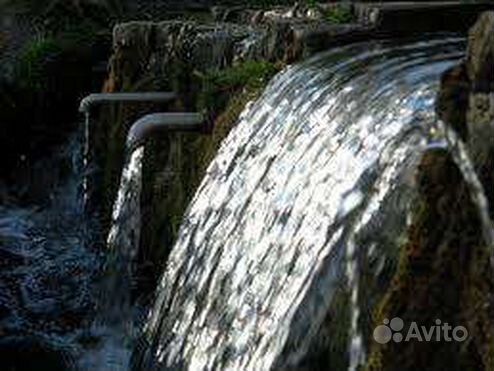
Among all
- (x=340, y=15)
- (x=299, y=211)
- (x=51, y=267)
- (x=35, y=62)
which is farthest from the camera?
(x=35, y=62)

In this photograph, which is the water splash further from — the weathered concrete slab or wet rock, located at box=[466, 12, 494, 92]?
the weathered concrete slab

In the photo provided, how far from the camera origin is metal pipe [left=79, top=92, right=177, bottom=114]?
868cm

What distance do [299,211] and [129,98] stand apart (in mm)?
4579

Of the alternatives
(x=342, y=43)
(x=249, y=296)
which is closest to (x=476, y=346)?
(x=249, y=296)

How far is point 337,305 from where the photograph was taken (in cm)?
383

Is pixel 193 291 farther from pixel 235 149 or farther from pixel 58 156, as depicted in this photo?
pixel 58 156

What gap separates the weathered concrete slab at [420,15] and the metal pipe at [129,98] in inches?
92.1

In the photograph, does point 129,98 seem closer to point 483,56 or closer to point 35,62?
point 35,62

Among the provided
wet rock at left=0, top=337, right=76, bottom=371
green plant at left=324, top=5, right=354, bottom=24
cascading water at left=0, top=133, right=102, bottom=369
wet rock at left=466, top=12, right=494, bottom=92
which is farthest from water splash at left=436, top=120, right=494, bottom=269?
cascading water at left=0, top=133, right=102, bottom=369

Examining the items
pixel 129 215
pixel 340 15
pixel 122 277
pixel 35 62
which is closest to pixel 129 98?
pixel 129 215

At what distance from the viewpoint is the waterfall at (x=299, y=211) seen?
3861mm

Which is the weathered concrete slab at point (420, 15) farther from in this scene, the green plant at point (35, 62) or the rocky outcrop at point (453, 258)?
the green plant at point (35, 62)

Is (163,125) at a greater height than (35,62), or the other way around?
(163,125)

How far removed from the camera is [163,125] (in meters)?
7.59
